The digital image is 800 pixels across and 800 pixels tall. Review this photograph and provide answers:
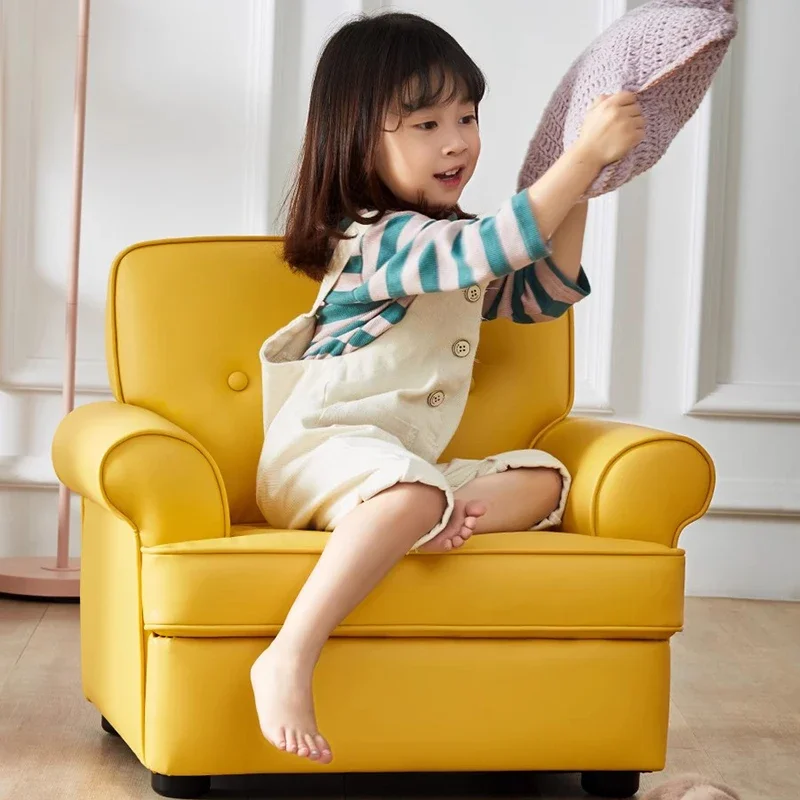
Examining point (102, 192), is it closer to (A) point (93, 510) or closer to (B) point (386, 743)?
A: (A) point (93, 510)

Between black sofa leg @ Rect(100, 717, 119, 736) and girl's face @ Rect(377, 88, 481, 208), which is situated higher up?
girl's face @ Rect(377, 88, 481, 208)

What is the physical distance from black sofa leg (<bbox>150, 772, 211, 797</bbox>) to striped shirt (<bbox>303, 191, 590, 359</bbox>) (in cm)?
59

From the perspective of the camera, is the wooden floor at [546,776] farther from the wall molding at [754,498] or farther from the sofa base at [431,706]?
the wall molding at [754,498]

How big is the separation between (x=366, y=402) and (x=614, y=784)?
587 mm

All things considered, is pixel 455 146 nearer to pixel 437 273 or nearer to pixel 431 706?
pixel 437 273

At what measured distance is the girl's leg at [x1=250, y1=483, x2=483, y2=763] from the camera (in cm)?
141

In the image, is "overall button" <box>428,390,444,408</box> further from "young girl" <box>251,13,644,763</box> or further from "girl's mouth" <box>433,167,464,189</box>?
"girl's mouth" <box>433,167,464,189</box>

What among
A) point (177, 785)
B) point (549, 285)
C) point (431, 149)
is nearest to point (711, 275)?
point (549, 285)

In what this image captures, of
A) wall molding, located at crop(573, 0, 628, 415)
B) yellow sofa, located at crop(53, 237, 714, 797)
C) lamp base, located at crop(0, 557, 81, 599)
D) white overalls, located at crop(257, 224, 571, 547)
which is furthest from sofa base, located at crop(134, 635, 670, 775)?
wall molding, located at crop(573, 0, 628, 415)

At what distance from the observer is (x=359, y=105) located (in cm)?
179

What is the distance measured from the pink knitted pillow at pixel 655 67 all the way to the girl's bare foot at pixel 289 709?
68 centimetres

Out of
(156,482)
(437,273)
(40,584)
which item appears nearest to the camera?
(156,482)

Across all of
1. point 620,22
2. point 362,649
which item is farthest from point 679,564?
point 620,22

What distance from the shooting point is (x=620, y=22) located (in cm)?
161
